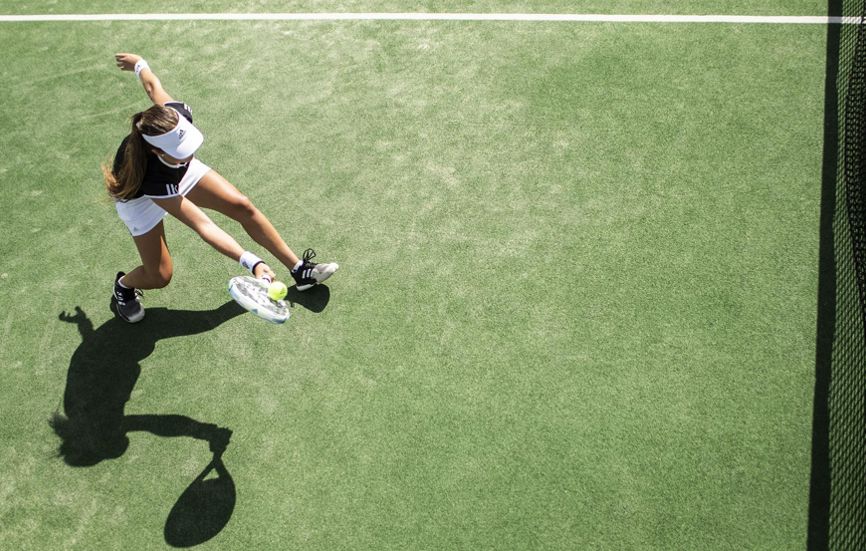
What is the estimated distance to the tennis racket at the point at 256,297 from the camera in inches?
191

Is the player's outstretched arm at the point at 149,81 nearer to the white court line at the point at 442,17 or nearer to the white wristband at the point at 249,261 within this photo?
the white wristband at the point at 249,261

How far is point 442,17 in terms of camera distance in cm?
882

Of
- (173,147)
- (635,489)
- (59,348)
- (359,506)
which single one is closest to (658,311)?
(635,489)

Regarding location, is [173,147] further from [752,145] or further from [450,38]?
[752,145]

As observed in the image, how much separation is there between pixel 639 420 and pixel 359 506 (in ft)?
7.16

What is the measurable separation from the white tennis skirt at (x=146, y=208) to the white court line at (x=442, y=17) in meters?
4.22

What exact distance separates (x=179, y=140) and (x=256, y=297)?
1.23m

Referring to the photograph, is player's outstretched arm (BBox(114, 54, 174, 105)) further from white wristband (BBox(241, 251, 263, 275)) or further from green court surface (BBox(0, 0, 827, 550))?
green court surface (BBox(0, 0, 827, 550))

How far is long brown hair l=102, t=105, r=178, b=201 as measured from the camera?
16.0ft

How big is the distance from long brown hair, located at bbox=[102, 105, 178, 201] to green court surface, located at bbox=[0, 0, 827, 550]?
1524 millimetres

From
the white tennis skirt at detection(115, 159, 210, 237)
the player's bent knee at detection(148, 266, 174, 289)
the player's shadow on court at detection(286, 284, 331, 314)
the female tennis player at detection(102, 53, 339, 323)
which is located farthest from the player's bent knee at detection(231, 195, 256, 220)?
the player's shadow on court at detection(286, 284, 331, 314)

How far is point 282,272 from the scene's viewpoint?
655 cm

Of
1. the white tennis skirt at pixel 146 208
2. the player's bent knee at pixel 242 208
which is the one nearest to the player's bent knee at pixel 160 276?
the white tennis skirt at pixel 146 208

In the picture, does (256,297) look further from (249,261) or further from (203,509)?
(203,509)
